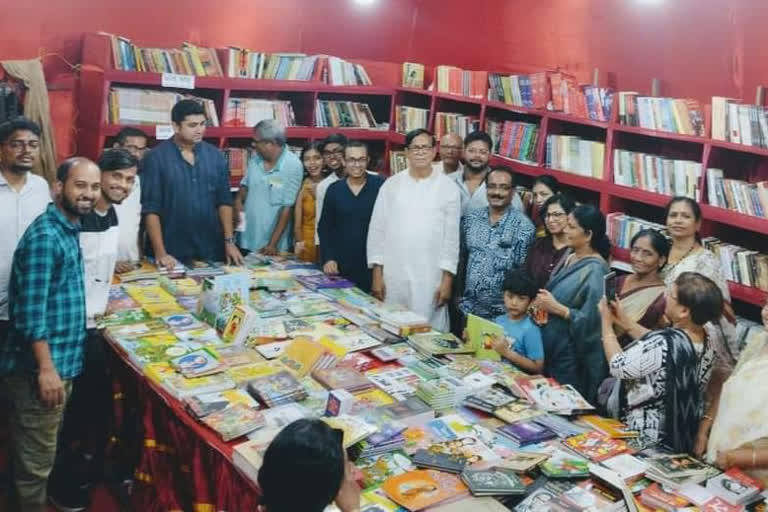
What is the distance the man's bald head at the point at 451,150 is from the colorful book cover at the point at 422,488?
3.25 metres

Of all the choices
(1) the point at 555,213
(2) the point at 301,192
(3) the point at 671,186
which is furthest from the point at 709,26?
(2) the point at 301,192

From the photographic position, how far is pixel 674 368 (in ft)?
9.65

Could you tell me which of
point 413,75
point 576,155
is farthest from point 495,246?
point 413,75

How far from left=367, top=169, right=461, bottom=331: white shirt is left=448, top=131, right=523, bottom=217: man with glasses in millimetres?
344

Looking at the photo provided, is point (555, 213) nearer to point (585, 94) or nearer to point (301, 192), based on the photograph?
point (585, 94)

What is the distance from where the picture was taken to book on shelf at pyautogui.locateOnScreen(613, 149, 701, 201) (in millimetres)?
4668

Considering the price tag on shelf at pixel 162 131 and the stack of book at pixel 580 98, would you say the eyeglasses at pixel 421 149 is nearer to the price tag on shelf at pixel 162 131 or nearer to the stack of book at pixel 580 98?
the stack of book at pixel 580 98

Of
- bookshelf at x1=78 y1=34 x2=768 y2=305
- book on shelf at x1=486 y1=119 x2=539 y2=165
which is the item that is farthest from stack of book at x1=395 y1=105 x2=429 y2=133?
book on shelf at x1=486 y1=119 x2=539 y2=165

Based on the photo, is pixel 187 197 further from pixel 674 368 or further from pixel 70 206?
pixel 674 368

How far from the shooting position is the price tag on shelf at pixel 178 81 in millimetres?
5980

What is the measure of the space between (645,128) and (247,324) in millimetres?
2909

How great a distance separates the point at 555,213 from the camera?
4289 mm

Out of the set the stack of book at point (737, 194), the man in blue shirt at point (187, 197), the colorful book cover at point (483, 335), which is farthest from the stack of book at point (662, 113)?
the man in blue shirt at point (187, 197)

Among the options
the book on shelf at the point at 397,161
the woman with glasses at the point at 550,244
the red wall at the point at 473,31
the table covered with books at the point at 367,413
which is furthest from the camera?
the book on shelf at the point at 397,161
